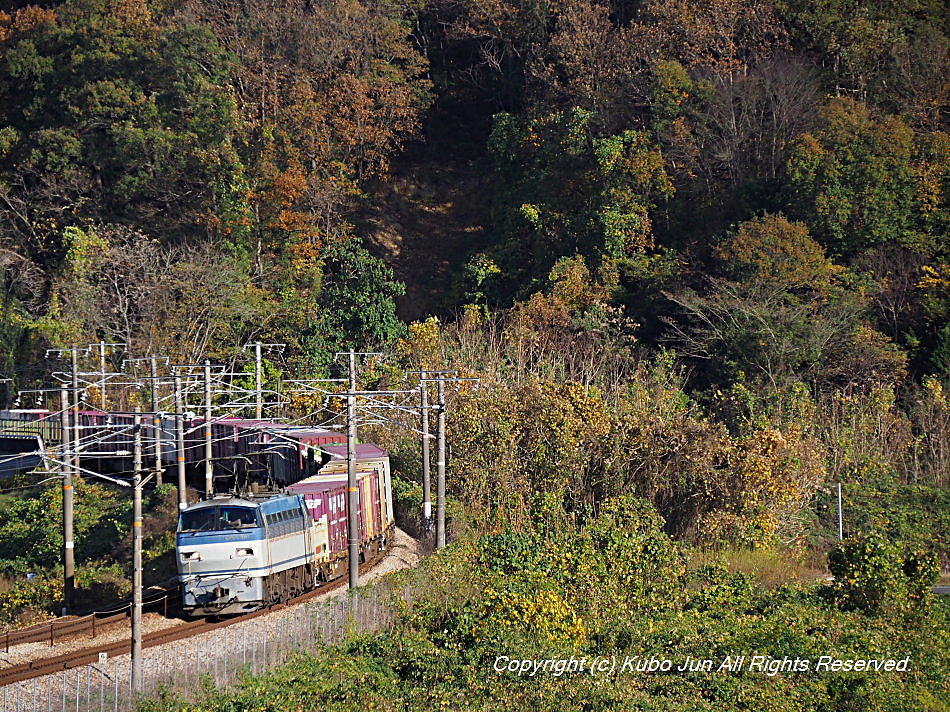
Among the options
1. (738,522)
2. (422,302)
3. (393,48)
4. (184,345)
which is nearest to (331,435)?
(738,522)

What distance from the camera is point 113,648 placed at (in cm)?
2142

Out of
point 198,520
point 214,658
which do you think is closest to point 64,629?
point 198,520

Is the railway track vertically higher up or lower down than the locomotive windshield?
lower down

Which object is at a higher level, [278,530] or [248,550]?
[278,530]

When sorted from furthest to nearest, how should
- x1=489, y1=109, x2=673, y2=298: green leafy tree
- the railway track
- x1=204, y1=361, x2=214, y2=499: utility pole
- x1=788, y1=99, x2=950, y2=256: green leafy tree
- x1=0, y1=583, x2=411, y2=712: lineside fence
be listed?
x1=489, y1=109, x2=673, y2=298: green leafy tree → x1=788, y1=99, x2=950, y2=256: green leafy tree → x1=204, y1=361, x2=214, y2=499: utility pole → the railway track → x1=0, y1=583, x2=411, y2=712: lineside fence

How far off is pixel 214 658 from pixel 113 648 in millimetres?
3322

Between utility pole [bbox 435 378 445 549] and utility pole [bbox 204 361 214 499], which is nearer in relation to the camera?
utility pole [bbox 204 361 214 499]

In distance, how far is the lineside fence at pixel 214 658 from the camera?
686 inches

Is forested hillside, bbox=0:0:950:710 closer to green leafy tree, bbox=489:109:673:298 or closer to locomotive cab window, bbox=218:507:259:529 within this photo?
green leafy tree, bbox=489:109:673:298

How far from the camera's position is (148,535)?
35094 mm

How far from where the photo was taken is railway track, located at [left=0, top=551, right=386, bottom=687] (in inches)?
766

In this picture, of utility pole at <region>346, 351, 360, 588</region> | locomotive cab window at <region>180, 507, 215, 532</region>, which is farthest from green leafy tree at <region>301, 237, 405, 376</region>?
locomotive cab window at <region>180, 507, 215, 532</region>

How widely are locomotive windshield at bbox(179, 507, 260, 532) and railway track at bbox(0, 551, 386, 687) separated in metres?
1.90

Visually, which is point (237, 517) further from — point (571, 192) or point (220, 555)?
point (571, 192)
